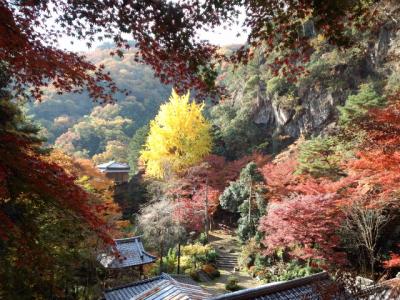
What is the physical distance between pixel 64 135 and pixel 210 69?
48.7 meters

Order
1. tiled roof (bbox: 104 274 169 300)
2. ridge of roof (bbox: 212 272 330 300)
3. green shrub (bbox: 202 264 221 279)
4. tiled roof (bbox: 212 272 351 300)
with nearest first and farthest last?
ridge of roof (bbox: 212 272 330 300), tiled roof (bbox: 212 272 351 300), tiled roof (bbox: 104 274 169 300), green shrub (bbox: 202 264 221 279)

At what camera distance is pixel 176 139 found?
25516mm

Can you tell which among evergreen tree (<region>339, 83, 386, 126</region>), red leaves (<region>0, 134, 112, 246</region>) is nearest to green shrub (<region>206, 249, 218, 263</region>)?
evergreen tree (<region>339, 83, 386, 126</region>)

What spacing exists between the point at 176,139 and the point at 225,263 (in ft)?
32.8

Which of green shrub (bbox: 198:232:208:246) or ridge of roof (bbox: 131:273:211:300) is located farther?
green shrub (bbox: 198:232:208:246)

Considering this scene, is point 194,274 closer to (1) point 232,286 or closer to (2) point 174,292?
(1) point 232,286

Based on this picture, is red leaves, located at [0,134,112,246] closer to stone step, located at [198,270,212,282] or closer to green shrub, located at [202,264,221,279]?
stone step, located at [198,270,212,282]

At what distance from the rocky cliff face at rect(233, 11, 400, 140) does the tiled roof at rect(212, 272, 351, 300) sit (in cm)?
1902

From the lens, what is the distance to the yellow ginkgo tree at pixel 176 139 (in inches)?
998

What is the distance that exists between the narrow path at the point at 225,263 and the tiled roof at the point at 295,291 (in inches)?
388

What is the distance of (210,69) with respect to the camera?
4.05 meters

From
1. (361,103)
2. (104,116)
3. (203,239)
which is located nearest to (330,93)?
(361,103)

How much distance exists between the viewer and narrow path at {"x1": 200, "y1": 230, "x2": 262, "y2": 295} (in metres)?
16.7

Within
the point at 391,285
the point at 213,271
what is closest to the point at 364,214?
the point at 391,285
